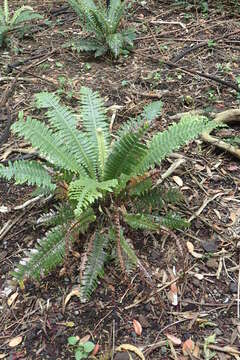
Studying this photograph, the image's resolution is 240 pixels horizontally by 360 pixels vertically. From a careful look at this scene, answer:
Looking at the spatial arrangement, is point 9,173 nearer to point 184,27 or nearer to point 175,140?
point 175,140

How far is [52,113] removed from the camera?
278 cm

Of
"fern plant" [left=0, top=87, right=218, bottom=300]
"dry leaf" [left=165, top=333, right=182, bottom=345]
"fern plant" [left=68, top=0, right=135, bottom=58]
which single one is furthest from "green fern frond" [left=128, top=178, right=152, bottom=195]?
"fern plant" [left=68, top=0, right=135, bottom=58]

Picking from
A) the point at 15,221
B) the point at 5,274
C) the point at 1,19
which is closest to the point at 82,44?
the point at 1,19

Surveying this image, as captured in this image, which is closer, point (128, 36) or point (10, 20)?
point (128, 36)

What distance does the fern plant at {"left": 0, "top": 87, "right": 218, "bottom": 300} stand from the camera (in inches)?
93.0

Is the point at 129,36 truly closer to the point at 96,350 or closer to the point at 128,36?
the point at 128,36

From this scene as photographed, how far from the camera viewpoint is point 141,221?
8.16 ft

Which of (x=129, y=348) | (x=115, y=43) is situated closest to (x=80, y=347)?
(x=129, y=348)

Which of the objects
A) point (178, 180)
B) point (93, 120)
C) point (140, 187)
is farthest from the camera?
point (178, 180)

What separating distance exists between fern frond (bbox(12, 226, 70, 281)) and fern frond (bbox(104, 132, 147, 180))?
0.46 meters

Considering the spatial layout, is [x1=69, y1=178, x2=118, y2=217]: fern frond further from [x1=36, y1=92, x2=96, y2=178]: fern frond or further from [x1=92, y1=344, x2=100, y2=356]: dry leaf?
[x1=92, y1=344, x2=100, y2=356]: dry leaf

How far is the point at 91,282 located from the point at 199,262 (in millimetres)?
649

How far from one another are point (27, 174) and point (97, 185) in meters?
0.45

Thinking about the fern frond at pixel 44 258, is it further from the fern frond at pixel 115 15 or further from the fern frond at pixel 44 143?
the fern frond at pixel 115 15
